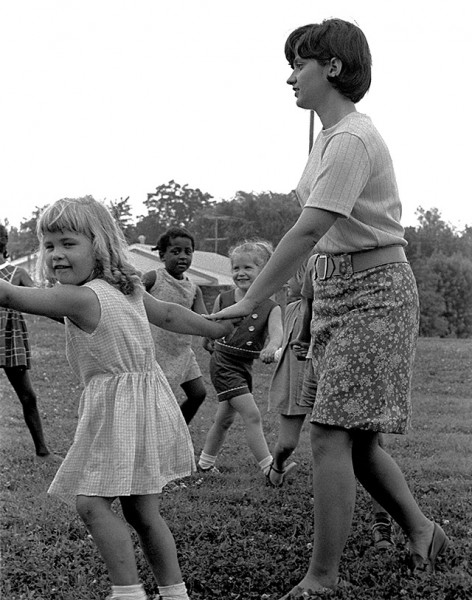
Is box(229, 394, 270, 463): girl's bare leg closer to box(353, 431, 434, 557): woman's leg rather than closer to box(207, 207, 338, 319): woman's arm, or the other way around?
box(353, 431, 434, 557): woman's leg

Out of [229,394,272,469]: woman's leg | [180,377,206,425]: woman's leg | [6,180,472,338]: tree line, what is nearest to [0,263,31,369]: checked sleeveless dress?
[180,377,206,425]: woman's leg

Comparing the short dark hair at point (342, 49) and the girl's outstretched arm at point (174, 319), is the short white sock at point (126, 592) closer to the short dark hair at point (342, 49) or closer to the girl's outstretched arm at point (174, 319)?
the girl's outstretched arm at point (174, 319)

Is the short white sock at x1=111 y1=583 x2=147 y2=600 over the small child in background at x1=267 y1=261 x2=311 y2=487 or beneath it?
beneath

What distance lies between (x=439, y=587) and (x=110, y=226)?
6.02ft

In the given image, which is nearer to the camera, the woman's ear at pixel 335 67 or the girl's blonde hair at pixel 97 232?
the girl's blonde hair at pixel 97 232

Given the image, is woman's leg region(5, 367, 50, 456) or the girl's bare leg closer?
the girl's bare leg

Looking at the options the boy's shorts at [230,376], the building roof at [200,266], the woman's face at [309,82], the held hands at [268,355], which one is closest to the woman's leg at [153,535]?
the woman's face at [309,82]

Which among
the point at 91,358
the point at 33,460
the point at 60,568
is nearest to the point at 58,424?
the point at 33,460

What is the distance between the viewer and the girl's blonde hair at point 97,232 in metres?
3.23

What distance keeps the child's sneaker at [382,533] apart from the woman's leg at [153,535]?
1238 mm

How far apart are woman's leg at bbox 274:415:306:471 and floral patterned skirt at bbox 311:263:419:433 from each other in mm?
2293

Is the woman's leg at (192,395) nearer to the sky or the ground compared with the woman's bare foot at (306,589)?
nearer to the sky

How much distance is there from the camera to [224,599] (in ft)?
11.5

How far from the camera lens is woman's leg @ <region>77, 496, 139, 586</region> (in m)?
3.09
